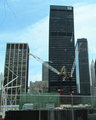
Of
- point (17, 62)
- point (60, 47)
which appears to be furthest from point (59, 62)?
point (17, 62)

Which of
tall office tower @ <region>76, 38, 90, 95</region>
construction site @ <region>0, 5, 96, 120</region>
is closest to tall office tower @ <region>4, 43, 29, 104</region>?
construction site @ <region>0, 5, 96, 120</region>

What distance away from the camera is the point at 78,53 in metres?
160

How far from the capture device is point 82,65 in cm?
16012

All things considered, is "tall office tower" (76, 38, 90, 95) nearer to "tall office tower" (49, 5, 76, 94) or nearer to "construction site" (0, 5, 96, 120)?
"construction site" (0, 5, 96, 120)

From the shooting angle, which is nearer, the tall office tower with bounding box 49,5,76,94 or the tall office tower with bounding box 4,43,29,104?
the tall office tower with bounding box 4,43,29,104

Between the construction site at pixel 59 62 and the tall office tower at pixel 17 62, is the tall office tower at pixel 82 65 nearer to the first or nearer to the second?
the construction site at pixel 59 62

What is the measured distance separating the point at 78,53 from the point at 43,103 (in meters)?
149

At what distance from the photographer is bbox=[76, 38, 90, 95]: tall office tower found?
155375 mm

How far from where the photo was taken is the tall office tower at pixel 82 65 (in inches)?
6117

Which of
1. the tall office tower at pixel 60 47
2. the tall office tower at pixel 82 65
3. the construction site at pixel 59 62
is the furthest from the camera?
the tall office tower at pixel 60 47

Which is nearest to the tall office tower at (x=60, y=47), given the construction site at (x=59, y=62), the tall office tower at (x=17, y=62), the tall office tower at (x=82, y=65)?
the construction site at (x=59, y=62)

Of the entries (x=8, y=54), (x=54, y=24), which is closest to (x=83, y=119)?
(x=8, y=54)

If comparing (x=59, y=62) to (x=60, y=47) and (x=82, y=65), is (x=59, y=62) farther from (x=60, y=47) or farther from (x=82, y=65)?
(x=82, y=65)

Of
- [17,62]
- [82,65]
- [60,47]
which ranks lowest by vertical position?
[82,65]
